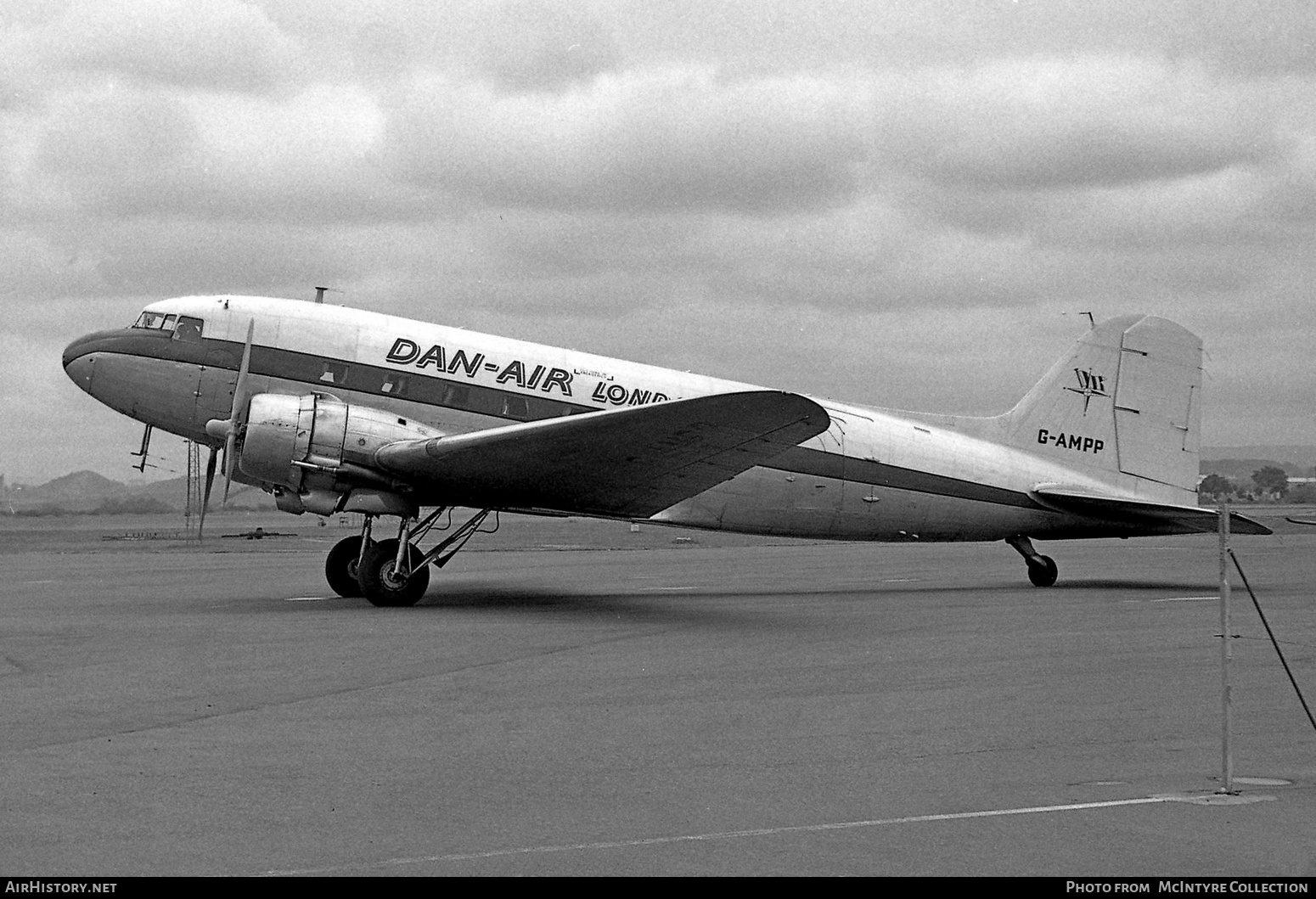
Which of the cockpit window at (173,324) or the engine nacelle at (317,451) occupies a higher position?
the cockpit window at (173,324)

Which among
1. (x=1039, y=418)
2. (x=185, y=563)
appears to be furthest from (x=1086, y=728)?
(x=185, y=563)

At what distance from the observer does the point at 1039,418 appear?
75.8 feet

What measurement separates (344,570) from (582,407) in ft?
14.6

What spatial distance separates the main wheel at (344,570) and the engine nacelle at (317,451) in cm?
197

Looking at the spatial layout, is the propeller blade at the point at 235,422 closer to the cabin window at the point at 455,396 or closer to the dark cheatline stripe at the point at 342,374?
the dark cheatline stripe at the point at 342,374

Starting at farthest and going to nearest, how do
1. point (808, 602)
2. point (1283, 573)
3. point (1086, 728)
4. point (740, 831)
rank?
point (1283, 573)
point (808, 602)
point (1086, 728)
point (740, 831)

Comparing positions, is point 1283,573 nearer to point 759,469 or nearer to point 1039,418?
point 1039,418

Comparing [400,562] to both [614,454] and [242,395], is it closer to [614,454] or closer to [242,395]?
[242,395]

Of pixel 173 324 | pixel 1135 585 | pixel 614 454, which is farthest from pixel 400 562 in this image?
pixel 1135 585

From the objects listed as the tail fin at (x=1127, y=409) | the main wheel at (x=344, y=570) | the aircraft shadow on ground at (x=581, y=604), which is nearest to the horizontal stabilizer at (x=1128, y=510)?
the tail fin at (x=1127, y=409)

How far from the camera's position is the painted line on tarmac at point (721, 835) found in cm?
555

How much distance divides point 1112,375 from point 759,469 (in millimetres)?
7405

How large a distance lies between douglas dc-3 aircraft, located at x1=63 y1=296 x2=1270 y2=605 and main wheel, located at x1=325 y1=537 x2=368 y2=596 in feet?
0.09

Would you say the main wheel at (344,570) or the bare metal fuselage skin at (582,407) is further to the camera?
the main wheel at (344,570)
